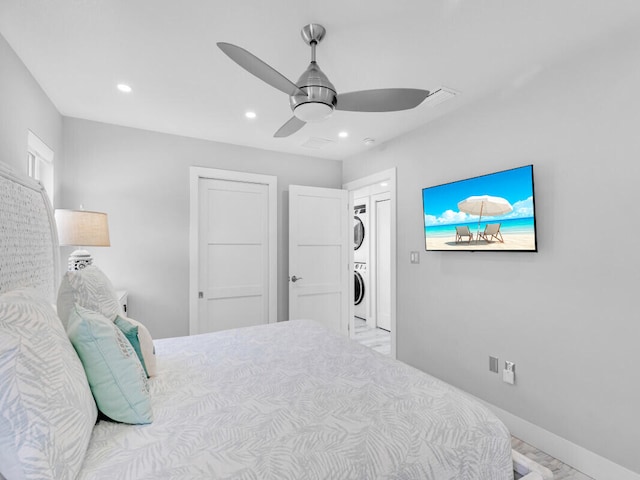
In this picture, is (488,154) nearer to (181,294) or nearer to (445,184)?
(445,184)

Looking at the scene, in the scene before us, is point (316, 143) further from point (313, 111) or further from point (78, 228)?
point (78, 228)

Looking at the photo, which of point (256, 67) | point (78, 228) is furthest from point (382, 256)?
point (256, 67)

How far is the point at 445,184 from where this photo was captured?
9.31 ft

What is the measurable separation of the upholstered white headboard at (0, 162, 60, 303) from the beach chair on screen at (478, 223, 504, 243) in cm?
275

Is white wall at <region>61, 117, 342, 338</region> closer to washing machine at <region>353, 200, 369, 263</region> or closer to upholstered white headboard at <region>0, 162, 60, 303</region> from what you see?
upholstered white headboard at <region>0, 162, 60, 303</region>

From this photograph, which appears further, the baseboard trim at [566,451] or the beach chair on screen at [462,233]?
the beach chair on screen at [462,233]

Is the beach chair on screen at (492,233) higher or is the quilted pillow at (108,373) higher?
the beach chair on screen at (492,233)

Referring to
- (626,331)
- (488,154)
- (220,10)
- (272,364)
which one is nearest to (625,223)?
(626,331)

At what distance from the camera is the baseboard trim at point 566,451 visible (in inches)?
72.9

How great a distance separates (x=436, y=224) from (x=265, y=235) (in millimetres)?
1934

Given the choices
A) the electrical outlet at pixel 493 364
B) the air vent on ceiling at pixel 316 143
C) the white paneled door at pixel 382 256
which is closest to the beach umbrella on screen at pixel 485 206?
the electrical outlet at pixel 493 364

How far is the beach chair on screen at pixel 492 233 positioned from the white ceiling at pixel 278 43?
3.22 ft

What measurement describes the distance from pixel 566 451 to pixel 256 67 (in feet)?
9.19

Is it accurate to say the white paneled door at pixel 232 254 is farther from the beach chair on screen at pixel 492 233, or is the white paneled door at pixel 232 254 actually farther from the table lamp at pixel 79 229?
the beach chair on screen at pixel 492 233
